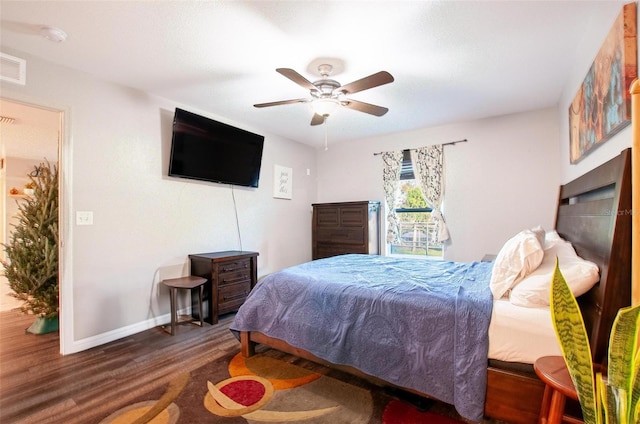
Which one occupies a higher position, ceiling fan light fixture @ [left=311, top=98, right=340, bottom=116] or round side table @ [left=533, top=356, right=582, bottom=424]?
ceiling fan light fixture @ [left=311, top=98, right=340, bottom=116]

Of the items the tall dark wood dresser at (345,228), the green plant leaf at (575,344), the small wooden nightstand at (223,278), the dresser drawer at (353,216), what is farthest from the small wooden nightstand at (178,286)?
the green plant leaf at (575,344)

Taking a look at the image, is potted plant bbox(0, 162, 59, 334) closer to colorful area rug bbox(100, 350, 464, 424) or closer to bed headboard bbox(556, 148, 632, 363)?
colorful area rug bbox(100, 350, 464, 424)

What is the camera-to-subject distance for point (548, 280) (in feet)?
4.98

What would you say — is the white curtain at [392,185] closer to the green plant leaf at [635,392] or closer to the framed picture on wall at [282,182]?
the framed picture on wall at [282,182]

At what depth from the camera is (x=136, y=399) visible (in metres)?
1.88

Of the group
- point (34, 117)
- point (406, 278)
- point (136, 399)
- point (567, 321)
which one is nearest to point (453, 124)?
point (406, 278)

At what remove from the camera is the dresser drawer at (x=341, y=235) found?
4412 millimetres

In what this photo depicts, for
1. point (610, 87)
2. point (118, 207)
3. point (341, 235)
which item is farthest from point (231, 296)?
point (610, 87)

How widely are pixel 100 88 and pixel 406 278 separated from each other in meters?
3.29

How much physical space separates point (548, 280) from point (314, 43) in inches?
84.9

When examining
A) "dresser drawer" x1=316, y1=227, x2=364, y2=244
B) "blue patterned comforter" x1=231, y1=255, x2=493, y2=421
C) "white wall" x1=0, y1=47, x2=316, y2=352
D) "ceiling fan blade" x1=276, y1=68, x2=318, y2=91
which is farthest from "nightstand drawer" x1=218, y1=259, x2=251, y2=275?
"ceiling fan blade" x1=276, y1=68, x2=318, y2=91

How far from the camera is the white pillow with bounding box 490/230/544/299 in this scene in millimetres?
1693

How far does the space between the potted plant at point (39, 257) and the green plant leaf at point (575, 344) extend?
13.4ft

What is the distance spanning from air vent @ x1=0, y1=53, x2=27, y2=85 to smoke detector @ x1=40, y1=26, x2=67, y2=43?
16.4 inches
